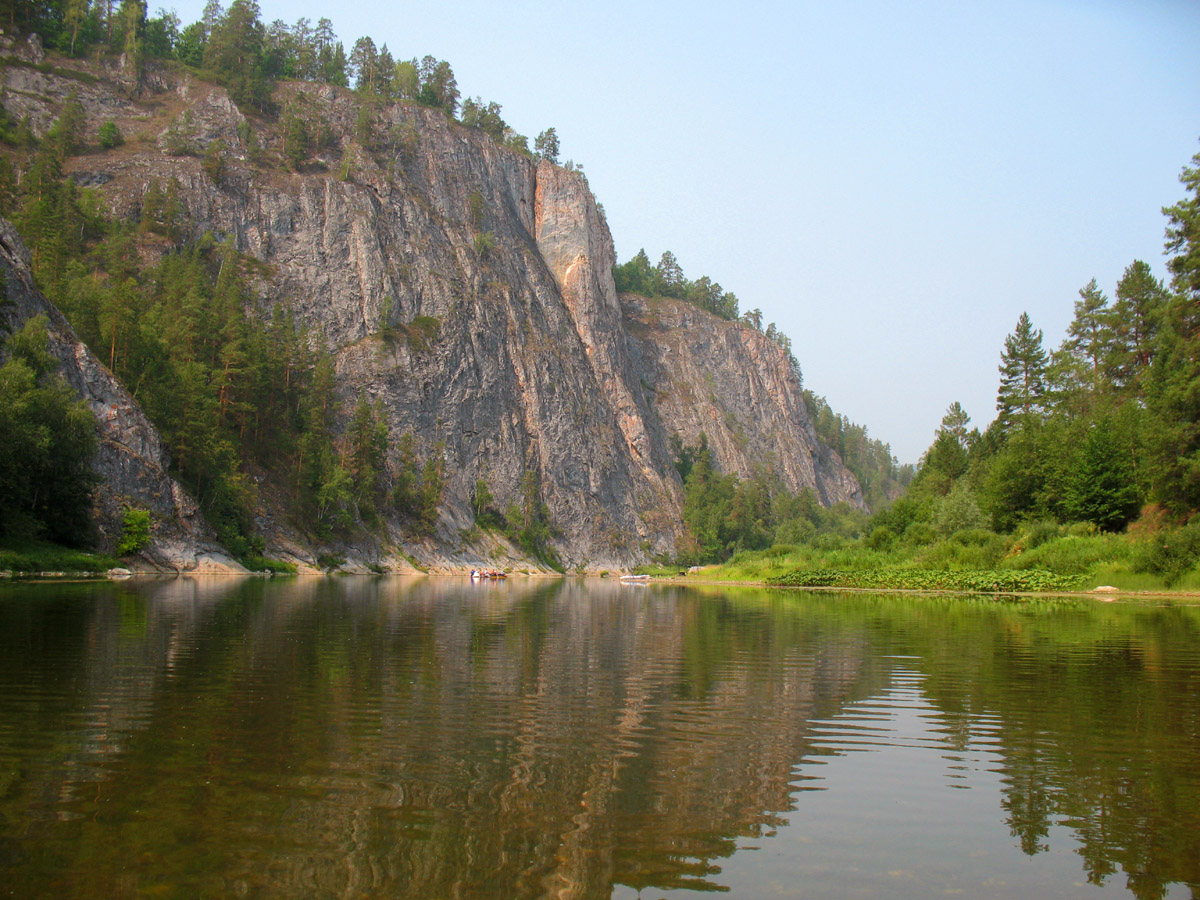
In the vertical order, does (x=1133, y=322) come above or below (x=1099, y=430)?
above

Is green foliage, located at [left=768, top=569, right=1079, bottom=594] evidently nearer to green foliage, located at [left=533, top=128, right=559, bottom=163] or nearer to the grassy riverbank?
the grassy riverbank

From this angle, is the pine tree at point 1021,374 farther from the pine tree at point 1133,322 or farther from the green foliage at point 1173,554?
the green foliage at point 1173,554

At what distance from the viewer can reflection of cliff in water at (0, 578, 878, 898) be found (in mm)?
7098

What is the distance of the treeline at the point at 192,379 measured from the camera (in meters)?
54.2

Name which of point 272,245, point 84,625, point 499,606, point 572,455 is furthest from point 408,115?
point 84,625

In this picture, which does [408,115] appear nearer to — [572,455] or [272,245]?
[272,245]

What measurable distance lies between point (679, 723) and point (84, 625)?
1808 cm

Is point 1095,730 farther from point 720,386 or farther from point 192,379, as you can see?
point 720,386

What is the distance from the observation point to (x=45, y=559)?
157 ft

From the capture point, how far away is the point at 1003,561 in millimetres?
52688

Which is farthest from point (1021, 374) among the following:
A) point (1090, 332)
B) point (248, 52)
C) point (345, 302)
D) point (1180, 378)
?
point (248, 52)

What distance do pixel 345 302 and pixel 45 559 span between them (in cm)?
7540

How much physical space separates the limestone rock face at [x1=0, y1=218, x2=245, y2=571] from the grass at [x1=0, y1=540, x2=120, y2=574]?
17.9 feet

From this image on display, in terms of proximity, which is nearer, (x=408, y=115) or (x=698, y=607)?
(x=698, y=607)
